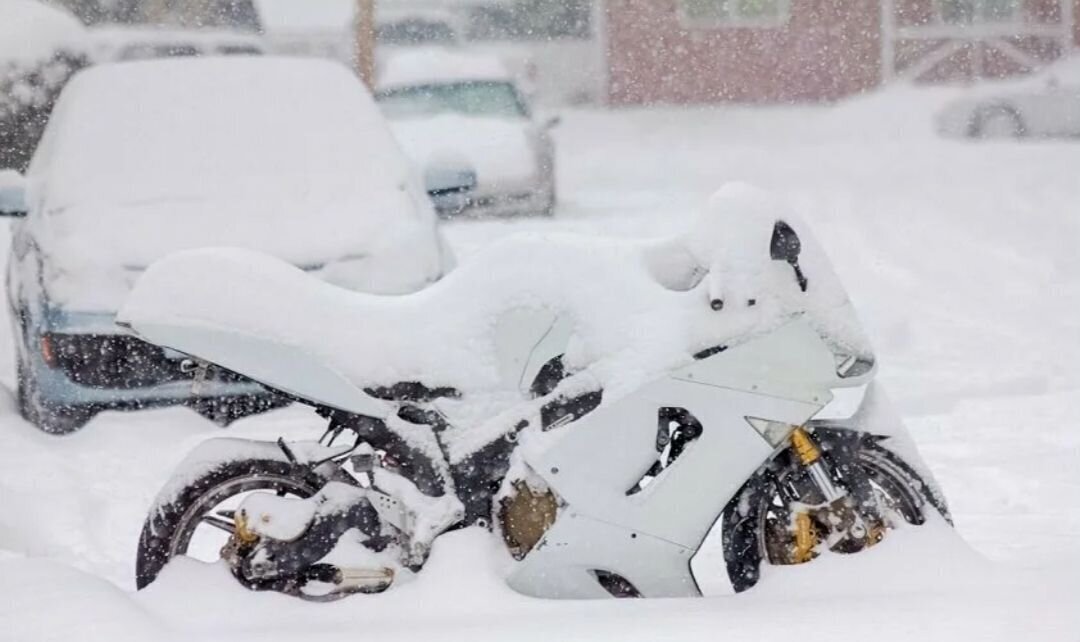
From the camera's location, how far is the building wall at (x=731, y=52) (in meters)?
28.6

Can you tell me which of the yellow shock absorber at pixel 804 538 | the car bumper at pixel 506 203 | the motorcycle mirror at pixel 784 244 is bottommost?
the car bumper at pixel 506 203

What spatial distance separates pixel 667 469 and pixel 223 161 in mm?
4188

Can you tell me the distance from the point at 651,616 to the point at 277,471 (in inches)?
41.2

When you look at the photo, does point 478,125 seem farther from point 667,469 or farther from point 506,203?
point 667,469

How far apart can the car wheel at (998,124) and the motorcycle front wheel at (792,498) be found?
1856 cm

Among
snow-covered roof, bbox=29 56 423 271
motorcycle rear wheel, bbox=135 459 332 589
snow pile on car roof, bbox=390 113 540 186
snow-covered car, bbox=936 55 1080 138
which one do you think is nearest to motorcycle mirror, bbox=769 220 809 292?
motorcycle rear wheel, bbox=135 459 332 589

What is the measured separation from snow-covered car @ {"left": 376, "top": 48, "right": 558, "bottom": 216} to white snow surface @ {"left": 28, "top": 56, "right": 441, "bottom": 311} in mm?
5502

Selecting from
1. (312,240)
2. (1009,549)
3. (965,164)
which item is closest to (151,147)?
(312,240)

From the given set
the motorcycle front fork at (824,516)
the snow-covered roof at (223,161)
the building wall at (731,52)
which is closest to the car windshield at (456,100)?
the snow-covered roof at (223,161)

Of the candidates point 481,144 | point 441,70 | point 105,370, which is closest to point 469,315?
point 105,370

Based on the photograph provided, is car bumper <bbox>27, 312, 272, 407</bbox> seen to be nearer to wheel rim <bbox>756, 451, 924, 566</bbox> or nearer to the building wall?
wheel rim <bbox>756, 451, 924, 566</bbox>

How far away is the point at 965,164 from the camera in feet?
63.3

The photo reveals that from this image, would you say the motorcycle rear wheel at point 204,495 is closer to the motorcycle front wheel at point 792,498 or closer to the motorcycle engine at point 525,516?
the motorcycle engine at point 525,516

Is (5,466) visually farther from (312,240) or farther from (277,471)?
(277,471)
